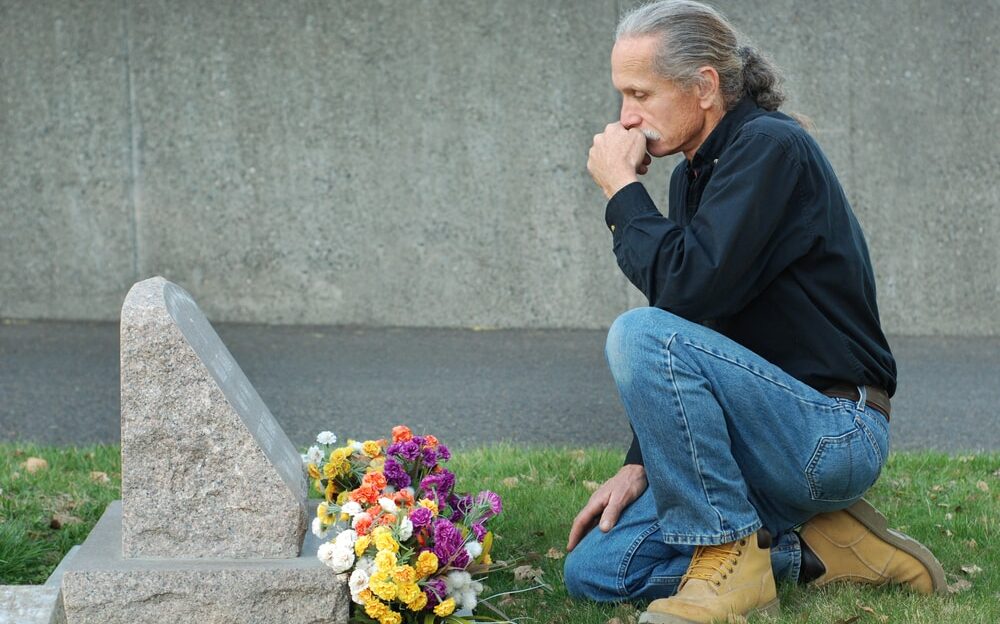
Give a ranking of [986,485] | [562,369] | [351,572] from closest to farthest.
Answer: [351,572]
[986,485]
[562,369]

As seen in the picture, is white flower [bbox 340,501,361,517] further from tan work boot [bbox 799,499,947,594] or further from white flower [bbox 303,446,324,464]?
tan work boot [bbox 799,499,947,594]

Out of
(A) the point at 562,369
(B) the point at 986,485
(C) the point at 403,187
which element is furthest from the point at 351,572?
(C) the point at 403,187

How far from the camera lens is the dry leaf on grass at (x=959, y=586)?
3.12 m

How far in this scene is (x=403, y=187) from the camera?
8.09m

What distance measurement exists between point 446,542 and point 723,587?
667 mm

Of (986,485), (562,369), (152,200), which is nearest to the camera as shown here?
(986,485)

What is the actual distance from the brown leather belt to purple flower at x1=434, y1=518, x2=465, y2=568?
986mm

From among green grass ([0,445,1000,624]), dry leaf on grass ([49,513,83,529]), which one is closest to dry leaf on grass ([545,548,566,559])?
green grass ([0,445,1000,624])

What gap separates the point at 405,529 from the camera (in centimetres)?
281

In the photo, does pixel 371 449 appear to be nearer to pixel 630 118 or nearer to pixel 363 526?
pixel 363 526

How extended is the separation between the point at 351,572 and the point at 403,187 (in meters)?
5.52

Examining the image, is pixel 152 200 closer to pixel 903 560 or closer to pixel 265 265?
pixel 265 265

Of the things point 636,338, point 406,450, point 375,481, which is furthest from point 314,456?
point 636,338

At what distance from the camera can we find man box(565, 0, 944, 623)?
280 cm
